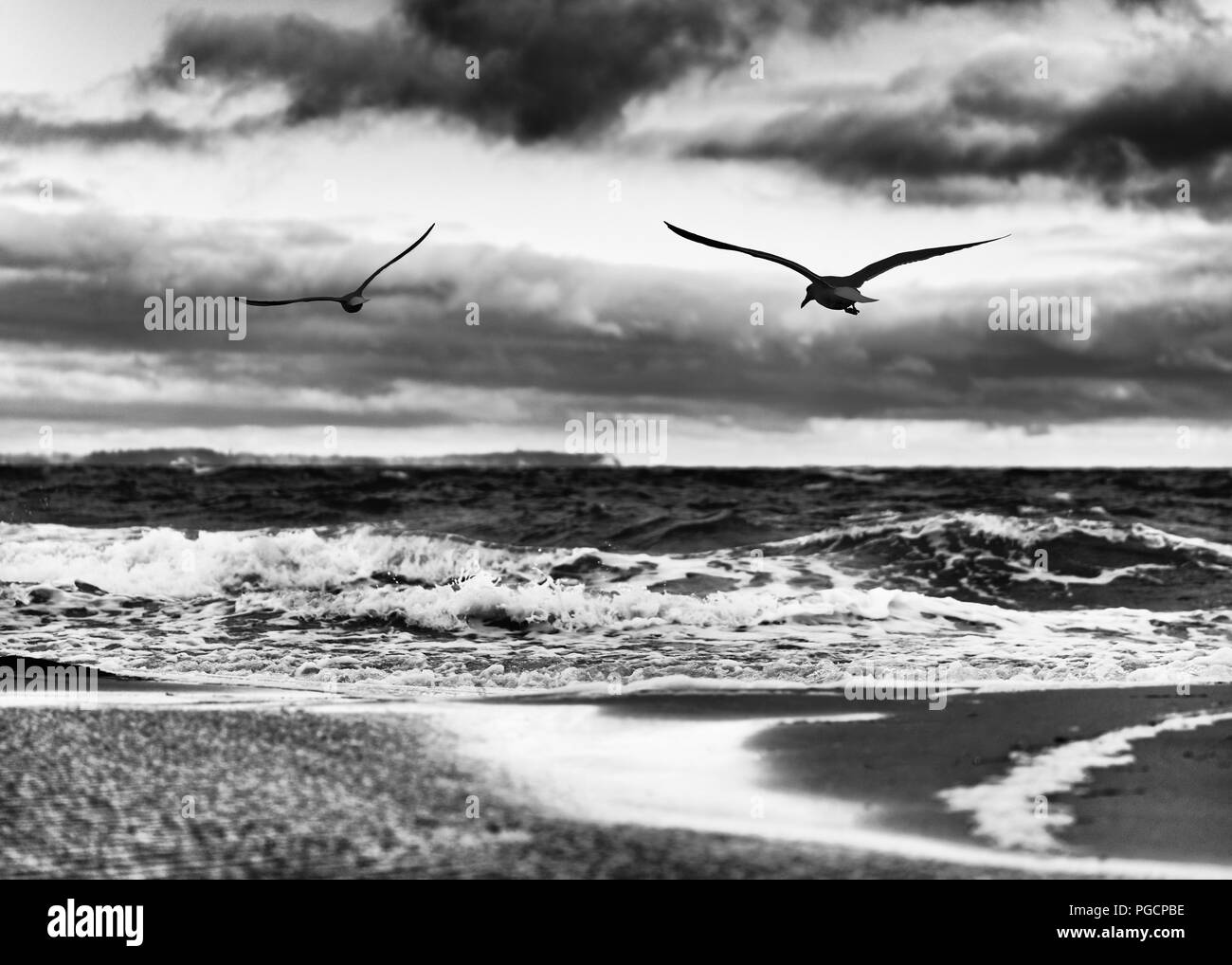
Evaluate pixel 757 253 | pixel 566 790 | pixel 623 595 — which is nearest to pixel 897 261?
pixel 757 253

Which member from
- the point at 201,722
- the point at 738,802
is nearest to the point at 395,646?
the point at 201,722

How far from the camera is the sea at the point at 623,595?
393 inches

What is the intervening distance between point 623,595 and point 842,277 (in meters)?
4.87

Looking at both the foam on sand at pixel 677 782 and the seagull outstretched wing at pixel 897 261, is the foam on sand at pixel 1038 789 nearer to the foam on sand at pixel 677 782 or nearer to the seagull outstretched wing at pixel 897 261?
the foam on sand at pixel 677 782

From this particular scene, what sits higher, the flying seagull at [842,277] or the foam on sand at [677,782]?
the flying seagull at [842,277]

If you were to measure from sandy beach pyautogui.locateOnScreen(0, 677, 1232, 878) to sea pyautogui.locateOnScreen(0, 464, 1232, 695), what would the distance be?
4.82ft

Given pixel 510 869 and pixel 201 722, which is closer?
pixel 510 869

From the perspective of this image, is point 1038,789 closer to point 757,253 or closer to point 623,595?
point 757,253

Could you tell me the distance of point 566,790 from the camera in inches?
225

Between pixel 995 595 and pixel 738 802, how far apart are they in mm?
10860

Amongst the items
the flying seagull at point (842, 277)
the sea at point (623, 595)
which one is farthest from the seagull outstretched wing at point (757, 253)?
the sea at point (623, 595)

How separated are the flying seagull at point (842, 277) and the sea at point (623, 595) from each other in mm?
3086
